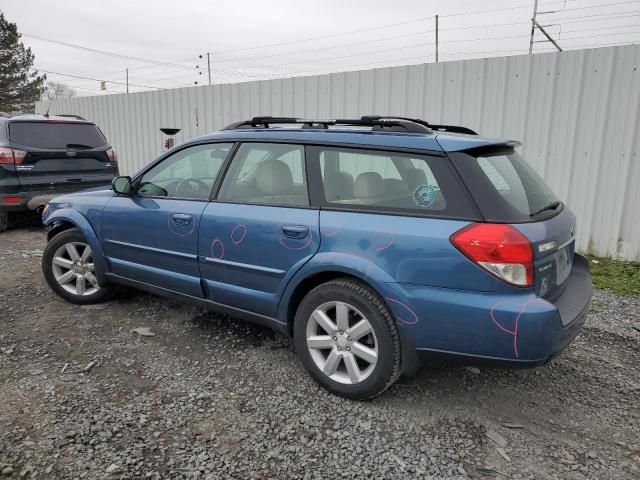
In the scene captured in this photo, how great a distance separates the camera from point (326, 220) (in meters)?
2.83

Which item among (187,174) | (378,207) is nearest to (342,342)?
(378,207)

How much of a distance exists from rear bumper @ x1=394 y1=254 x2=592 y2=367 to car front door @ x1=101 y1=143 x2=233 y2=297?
1.68 m

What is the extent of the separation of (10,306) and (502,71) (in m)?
6.15

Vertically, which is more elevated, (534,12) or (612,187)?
(534,12)

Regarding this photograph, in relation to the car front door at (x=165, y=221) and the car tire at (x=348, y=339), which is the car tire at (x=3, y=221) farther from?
the car tire at (x=348, y=339)

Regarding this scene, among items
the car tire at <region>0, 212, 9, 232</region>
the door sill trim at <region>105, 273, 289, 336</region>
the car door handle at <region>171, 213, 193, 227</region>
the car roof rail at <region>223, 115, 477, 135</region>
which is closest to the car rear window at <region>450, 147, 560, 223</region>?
the car roof rail at <region>223, 115, 477, 135</region>

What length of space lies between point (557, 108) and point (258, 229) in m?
4.69

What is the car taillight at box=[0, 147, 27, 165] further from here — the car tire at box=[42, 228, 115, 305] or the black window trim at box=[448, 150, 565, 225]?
the black window trim at box=[448, 150, 565, 225]

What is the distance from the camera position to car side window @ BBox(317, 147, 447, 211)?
2625mm

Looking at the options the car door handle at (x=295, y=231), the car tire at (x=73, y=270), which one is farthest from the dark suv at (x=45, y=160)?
the car door handle at (x=295, y=231)

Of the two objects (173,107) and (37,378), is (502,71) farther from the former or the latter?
(173,107)

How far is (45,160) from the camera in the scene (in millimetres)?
6973

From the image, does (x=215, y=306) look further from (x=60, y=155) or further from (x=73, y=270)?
(x=60, y=155)

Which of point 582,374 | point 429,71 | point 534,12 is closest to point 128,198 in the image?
point 582,374
